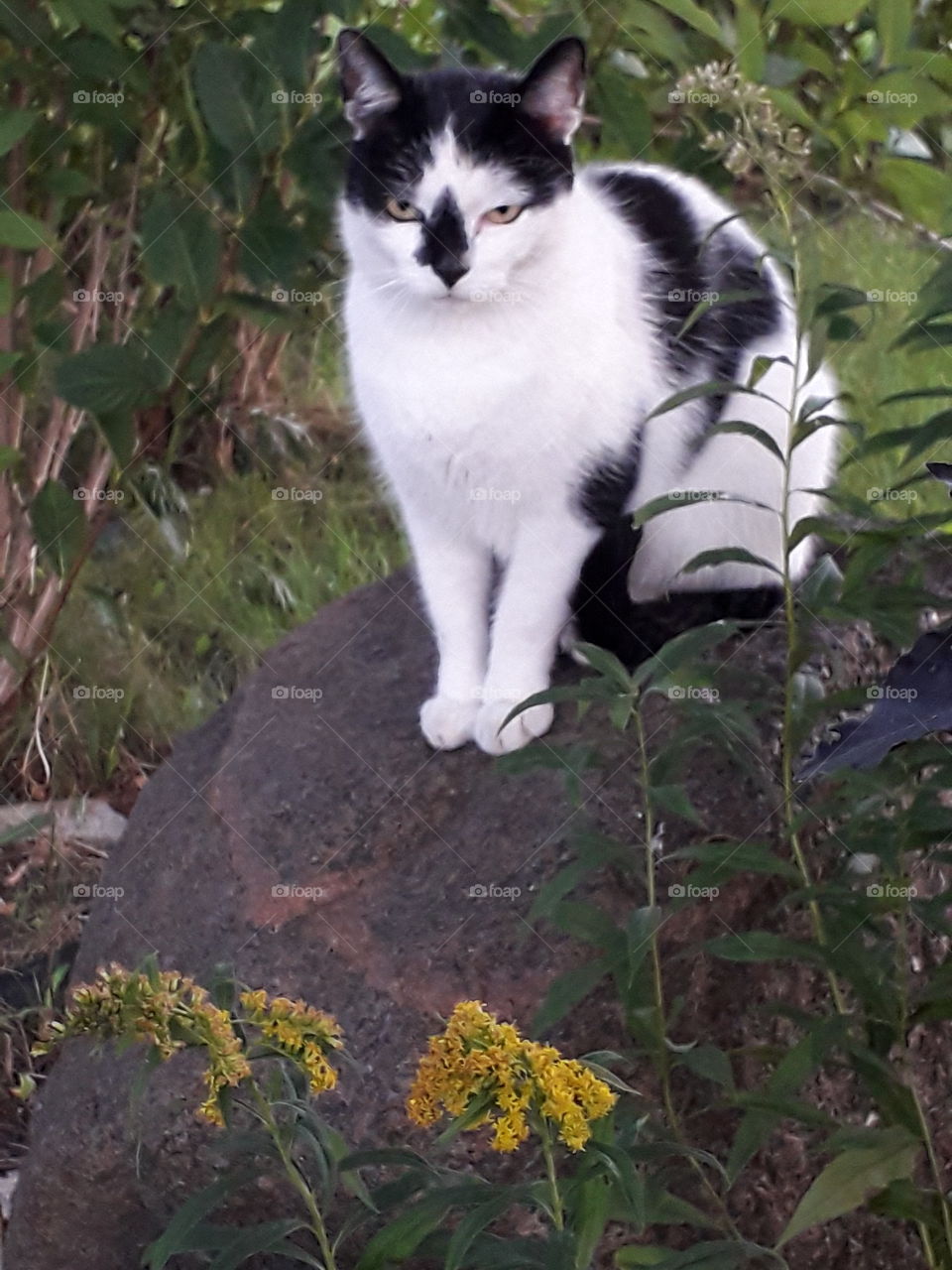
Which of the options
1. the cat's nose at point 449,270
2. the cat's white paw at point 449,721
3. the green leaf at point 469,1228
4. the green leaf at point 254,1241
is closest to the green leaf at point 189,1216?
the green leaf at point 254,1241

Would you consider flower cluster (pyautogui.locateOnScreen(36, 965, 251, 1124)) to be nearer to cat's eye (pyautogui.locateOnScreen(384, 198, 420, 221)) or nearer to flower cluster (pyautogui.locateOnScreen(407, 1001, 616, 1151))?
flower cluster (pyautogui.locateOnScreen(407, 1001, 616, 1151))

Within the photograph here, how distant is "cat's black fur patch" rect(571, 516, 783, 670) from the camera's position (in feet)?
4.44

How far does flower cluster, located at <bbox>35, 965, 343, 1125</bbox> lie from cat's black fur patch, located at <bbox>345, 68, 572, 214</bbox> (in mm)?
709

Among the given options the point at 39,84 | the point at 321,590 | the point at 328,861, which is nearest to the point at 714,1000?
the point at 328,861

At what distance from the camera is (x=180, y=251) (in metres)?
1.51

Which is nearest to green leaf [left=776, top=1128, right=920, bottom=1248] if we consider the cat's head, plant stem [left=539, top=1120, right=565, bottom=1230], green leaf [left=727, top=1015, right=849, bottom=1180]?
green leaf [left=727, top=1015, right=849, bottom=1180]

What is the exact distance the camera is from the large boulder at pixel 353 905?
1.31 m

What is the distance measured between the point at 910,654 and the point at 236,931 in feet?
2.50

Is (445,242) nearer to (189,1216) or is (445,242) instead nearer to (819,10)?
(819,10)

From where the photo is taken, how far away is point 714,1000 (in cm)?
131

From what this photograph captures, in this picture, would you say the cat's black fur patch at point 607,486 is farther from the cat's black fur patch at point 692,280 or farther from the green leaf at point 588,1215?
the green leaf at point 588,1215

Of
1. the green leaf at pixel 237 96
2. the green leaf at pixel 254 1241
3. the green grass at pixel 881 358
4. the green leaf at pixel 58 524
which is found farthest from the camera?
the green grass at pixel 881 358

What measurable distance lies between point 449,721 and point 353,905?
7.7 inches

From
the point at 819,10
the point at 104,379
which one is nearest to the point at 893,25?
A: the point at 819,10
